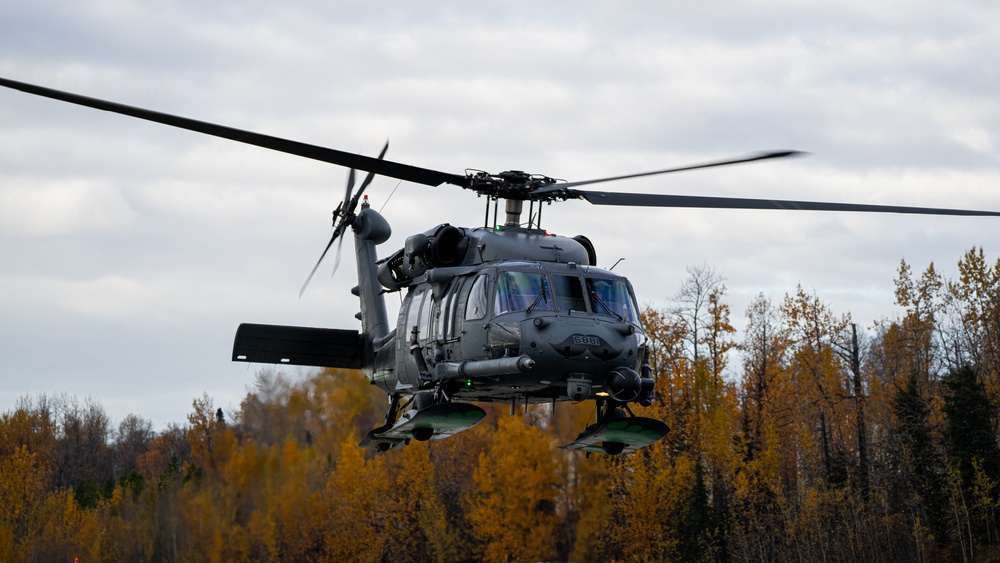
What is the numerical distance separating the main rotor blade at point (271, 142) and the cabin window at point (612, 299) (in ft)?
10.1

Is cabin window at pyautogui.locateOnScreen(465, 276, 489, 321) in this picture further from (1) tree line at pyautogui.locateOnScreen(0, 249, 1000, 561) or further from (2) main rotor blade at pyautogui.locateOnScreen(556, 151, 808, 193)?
(1) tree line at pyautogui.locateOnScreen(0, 249, 1000, 561)

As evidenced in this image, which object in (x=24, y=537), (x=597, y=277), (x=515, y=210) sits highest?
(x=515, y=210)

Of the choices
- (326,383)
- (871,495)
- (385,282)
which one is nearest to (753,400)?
(871,495)

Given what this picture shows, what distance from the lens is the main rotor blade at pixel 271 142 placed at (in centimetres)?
1584

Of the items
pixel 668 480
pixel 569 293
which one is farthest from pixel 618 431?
pixel 668 480

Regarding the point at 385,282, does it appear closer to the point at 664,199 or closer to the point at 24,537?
the point at 664,199

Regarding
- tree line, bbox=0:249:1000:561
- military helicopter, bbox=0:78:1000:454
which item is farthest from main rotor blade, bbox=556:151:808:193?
tree line, bbox=0:249:1000:561

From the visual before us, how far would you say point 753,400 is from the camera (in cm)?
5866

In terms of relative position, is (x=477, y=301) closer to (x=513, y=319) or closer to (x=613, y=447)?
(x=513, y=319)

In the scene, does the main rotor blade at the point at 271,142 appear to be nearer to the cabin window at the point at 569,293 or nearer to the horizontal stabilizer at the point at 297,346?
the cabin window at the point at 569,293

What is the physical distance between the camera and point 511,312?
18.6 meters

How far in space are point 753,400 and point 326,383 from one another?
2779 cm

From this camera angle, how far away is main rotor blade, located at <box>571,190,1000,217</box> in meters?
19.4

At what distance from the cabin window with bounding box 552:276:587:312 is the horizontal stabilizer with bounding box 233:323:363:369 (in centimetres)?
706
